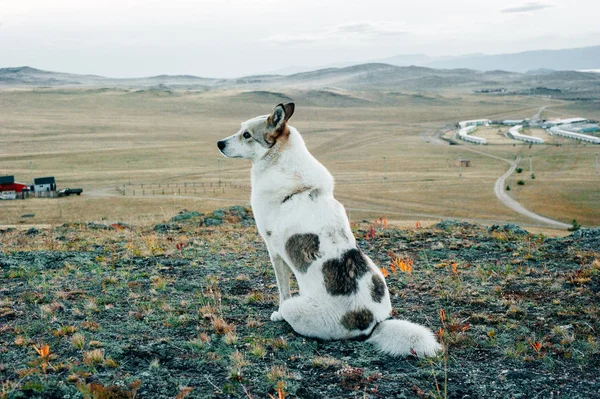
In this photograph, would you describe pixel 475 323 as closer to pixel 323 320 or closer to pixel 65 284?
pixel 323 320

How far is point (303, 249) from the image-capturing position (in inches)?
309

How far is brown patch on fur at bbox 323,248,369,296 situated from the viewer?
761 cm

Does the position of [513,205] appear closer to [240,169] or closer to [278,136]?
[240,169]

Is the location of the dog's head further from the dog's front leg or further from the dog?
the dog's front leg

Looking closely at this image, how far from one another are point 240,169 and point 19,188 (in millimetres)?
36259

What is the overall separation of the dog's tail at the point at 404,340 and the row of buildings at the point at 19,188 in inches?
2938

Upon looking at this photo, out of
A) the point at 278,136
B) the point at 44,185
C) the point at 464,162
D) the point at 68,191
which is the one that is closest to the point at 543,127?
the point at 464,162

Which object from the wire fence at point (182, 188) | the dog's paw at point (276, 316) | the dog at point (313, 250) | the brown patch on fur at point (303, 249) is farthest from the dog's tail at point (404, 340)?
the wire fence at point (182, 188)

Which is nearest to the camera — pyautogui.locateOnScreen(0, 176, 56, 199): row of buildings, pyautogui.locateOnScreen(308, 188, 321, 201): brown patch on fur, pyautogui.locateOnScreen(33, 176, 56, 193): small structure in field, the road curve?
pyautogui.locateOnScreen(308, 188, 321, 201): brown patch on fur

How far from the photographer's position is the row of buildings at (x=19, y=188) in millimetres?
73188

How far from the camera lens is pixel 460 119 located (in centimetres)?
19212

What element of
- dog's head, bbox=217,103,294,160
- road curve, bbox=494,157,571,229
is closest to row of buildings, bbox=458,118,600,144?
road curve, bbox=494,157,571,229

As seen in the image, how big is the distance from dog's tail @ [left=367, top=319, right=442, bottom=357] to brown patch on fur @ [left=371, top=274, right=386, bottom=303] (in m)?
0.39

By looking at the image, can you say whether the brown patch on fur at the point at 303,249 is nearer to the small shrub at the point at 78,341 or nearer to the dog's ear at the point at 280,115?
the dog's ear at the point at 280,115
